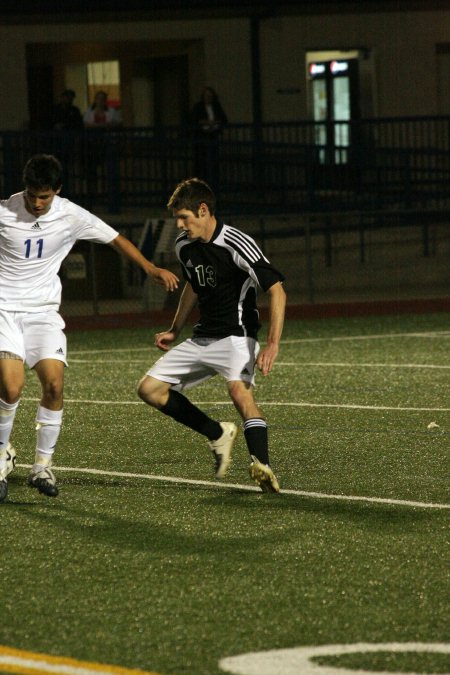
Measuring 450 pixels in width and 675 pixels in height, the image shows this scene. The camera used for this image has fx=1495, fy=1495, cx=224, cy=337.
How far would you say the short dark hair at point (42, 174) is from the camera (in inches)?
308

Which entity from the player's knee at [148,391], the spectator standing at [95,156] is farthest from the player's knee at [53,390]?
the spectator standing at [95,156]

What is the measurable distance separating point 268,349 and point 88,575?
78.2 inches

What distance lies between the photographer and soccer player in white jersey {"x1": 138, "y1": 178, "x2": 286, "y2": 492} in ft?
26.5

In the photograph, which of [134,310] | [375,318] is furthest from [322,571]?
[134,310]

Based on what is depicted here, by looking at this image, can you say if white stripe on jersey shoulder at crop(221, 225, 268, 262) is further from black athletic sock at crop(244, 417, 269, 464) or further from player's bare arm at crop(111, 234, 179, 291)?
black athletic sock at crop(244, 417, 269, 464)

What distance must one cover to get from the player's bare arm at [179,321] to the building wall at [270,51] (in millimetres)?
17773

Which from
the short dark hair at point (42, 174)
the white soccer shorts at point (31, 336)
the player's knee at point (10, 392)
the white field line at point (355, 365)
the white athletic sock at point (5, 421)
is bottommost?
the white field line at point (355, 365)

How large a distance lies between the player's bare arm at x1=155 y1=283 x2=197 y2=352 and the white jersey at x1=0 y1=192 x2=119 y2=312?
67 centimetres

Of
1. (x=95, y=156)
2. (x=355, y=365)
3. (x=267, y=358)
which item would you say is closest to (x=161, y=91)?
(x=95, y=156)

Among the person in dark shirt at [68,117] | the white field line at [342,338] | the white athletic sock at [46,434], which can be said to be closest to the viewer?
the white athletic sock at [46,434]

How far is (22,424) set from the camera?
11188 mm

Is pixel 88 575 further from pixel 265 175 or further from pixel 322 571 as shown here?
pixel 265 175

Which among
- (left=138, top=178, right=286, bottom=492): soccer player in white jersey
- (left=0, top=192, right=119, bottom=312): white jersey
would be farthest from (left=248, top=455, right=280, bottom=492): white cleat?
(left=0, top=192, right=119, bottom=312): white jersey

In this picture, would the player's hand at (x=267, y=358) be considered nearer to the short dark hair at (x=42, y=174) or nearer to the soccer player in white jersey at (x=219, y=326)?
the soccer player in white jersey at (x=219, y=326)
